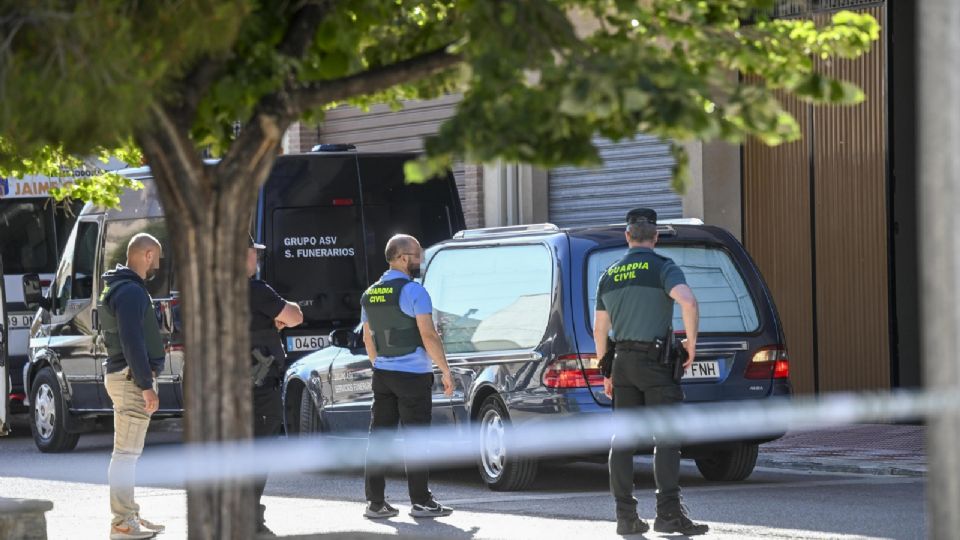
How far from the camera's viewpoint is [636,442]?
10.0m

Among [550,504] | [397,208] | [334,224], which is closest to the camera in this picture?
[550,504]

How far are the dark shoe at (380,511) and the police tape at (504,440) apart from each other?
282 millimetres

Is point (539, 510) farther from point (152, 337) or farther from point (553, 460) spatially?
point (152, 337)

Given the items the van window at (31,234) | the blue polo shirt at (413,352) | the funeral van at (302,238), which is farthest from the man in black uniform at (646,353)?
the van window at (31,234)

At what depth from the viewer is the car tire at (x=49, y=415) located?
17328 millimetres

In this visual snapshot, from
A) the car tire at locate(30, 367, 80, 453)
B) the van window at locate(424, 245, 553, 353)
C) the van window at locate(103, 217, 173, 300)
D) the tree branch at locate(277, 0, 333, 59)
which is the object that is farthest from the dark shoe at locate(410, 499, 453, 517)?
the car tire at locate(30, 367, 80, 453)

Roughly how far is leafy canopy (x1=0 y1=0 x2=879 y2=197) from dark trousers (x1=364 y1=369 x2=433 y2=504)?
4383 millimetres

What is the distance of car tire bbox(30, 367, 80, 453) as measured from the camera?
56.9ft

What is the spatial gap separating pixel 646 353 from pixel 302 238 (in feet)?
22.1

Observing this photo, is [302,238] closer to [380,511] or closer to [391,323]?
[391,323]

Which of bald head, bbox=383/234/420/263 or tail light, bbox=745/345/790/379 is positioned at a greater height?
bald head, bbox=383/234/420/263

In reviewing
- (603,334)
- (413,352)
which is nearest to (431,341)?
(413,352)

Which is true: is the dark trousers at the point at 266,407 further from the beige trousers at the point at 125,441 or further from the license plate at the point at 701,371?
the license plate at the point at 701,371

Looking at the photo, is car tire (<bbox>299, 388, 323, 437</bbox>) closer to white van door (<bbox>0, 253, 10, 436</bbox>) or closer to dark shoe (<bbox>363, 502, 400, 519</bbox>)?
white van door (<bbox>0, 253, 10, 436</bbox>)
